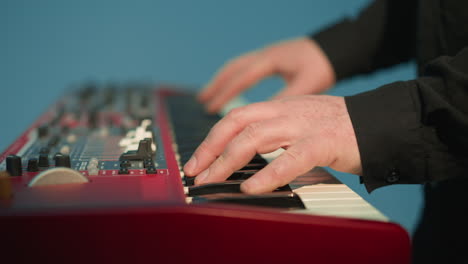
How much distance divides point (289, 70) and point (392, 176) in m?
0.78

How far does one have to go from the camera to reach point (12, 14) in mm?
3574

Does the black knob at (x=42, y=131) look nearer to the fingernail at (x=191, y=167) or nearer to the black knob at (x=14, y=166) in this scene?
the black knob at (x=14, y=166)

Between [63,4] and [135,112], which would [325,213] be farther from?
[63,4]

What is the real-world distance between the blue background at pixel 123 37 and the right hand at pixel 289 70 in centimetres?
211

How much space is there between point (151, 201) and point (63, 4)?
3413 mm

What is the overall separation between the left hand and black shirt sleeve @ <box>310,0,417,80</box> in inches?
28.5

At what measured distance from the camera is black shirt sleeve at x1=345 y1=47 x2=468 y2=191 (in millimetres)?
808

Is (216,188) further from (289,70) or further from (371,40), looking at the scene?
(371,40)

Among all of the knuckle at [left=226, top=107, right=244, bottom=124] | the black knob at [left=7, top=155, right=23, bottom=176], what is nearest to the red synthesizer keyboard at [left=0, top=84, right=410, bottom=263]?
the black knob at [left=7, top=155, right=23, bottom=176]

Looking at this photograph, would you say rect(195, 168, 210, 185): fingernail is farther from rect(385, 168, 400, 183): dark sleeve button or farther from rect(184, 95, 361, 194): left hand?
rect(385, 168, 400, 183): dark sleeve button

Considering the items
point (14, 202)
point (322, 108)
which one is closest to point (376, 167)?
point (322, 108)

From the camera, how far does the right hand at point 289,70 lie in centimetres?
151

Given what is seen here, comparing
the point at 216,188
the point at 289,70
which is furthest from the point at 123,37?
the point at 216,188

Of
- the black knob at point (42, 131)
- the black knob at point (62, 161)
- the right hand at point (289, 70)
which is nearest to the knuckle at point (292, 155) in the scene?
the black knob at point (62, 161)
